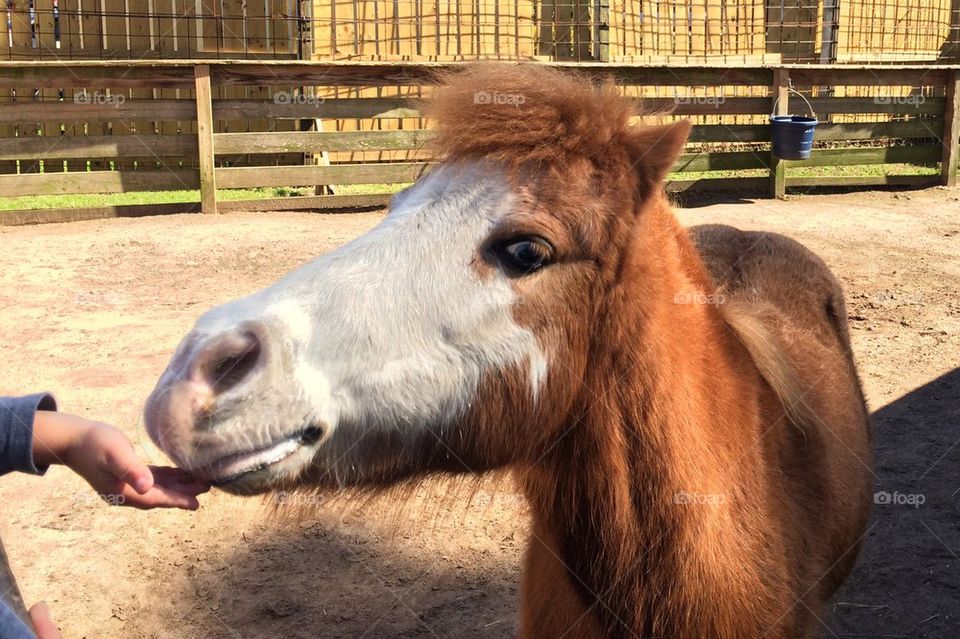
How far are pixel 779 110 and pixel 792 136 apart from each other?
54.5 inches

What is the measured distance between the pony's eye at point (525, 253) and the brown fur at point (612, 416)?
26 millimetres

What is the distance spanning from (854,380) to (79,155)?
9644mm

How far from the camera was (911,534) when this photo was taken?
4.07 meters

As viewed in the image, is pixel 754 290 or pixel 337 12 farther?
pixel 337 12

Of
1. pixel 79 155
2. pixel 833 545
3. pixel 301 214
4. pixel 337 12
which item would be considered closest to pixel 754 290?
pixel 833 545

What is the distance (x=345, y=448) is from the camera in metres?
1.88

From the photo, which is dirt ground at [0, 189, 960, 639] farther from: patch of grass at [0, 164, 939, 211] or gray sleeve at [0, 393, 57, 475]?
patch of grass at [0, 164, 939, 211]

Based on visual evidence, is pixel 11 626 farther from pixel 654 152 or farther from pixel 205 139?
pixel 205 139

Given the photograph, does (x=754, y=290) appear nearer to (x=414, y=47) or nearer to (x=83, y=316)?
(x=83, y=316)

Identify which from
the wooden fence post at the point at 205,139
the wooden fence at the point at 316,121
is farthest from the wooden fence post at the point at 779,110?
the wooden fence post at the point at 205,139

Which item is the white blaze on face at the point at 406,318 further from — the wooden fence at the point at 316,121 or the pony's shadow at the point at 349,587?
the wooden fence at the point at 316,121

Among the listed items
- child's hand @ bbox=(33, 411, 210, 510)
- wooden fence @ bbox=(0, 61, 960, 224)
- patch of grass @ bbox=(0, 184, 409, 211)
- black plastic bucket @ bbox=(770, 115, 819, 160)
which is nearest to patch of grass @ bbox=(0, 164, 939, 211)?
patch of grass @ bbox=(0, 184, 409, 211)

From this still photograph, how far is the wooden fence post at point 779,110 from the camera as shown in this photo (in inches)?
465

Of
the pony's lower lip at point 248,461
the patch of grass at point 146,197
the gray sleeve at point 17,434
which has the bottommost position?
the patch of grass at point 146,197
